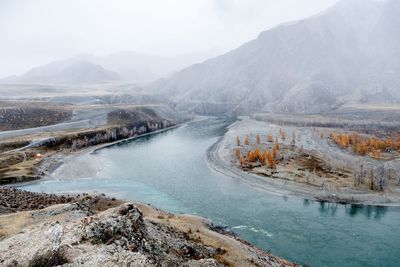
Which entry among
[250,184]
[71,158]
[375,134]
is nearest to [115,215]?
[250,184]

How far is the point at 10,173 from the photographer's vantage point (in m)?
103

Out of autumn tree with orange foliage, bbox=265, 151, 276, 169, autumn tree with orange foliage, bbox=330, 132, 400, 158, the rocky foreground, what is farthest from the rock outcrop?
autumn tree with orange foliage, bbox=330, 132, 400, 158

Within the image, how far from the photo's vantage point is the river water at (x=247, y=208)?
59656 millimetres

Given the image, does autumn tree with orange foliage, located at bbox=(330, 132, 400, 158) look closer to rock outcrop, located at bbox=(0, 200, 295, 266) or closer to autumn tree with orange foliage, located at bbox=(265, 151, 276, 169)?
autumn tree with orange foliage, located at bbox=(265, 151, 276, 169)

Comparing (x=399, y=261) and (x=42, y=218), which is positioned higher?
(x=42, y=218)

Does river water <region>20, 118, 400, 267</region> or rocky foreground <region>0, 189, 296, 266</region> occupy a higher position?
rocky foreground <region>0, 189, 296, 266</region>

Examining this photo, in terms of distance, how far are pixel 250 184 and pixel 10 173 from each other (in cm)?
7290

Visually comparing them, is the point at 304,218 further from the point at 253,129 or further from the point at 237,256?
the point at 253,129

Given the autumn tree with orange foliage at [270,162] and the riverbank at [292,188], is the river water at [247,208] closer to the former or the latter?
the riverbank at [292,188]

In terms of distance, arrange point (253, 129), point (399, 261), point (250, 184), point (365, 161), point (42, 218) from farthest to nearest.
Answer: point (253, 129)
point (365, 161)
point (250, 184)
point (399, 261)
point (42, 218)

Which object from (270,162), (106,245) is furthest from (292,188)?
(106,245)

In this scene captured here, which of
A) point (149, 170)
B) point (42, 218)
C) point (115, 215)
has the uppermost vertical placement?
point (115, 215)

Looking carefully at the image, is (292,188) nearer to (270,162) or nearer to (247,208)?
(247,208)

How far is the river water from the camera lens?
59.7 metres
